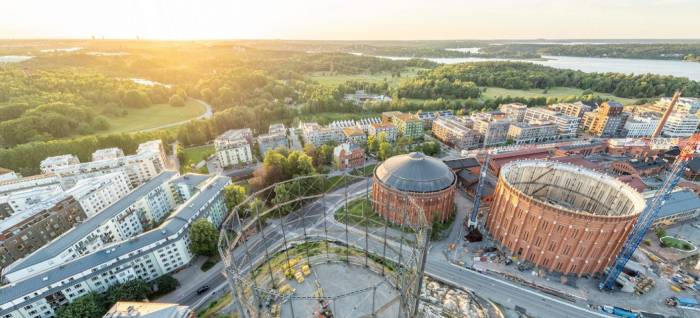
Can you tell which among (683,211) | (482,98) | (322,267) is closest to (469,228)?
(322,267)

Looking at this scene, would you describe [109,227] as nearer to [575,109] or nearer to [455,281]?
[455,281]

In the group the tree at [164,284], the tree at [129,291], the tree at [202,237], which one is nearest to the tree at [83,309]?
the tree at [129,291]

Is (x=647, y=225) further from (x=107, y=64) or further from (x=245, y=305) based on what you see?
(x=107, y=64)

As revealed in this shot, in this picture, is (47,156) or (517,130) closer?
(47,156)

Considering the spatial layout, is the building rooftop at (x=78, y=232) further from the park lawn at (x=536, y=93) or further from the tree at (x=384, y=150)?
the park lawn at (x=536, y=93)

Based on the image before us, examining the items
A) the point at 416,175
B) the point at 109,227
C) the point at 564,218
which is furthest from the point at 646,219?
the point at 109,227

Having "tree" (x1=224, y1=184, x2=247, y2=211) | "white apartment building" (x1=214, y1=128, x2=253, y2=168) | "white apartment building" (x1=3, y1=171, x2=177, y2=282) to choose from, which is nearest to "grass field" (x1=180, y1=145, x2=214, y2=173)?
"white apartment building" (x1=214, y1=128, x2=253, y2=168)
